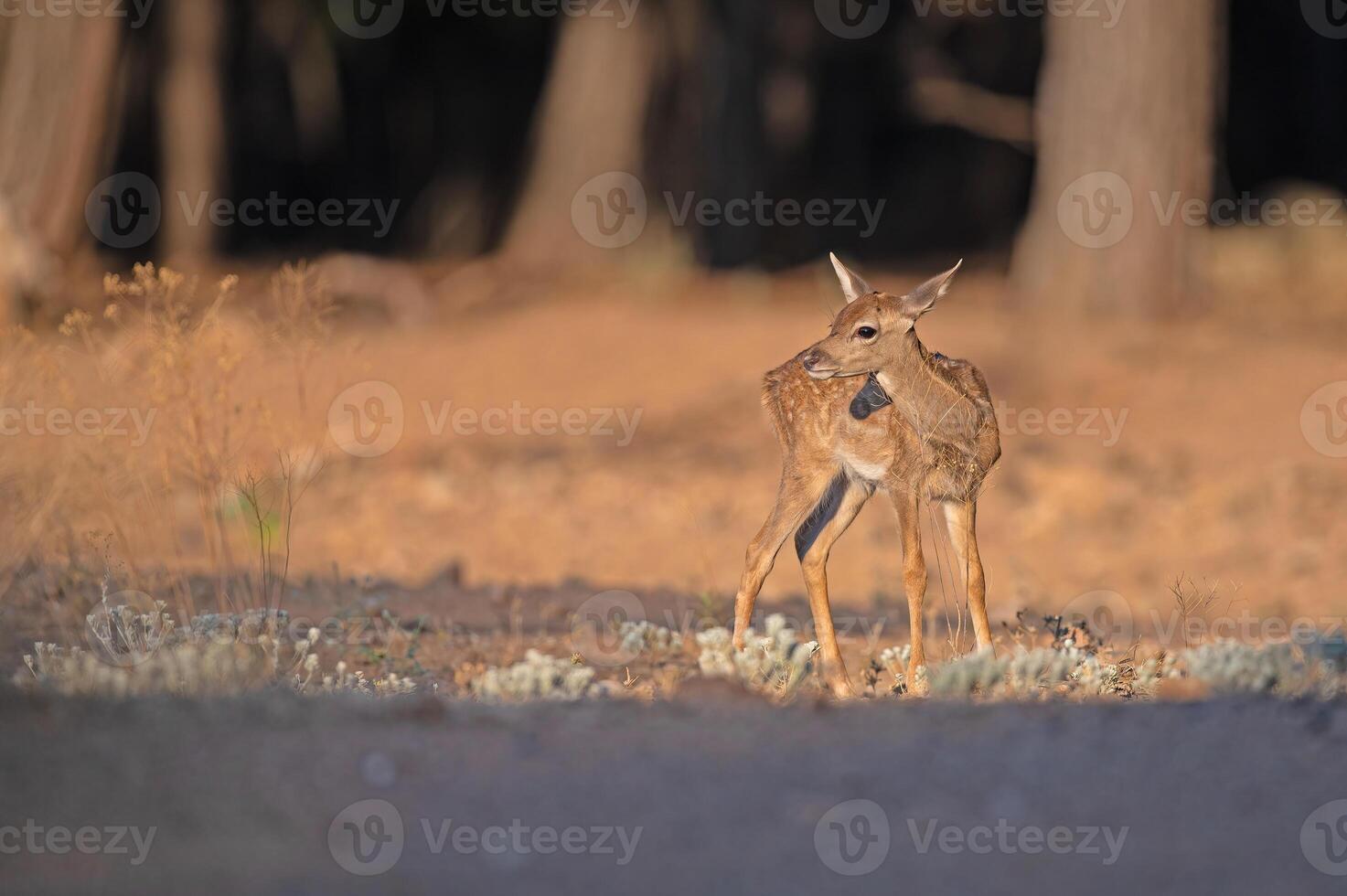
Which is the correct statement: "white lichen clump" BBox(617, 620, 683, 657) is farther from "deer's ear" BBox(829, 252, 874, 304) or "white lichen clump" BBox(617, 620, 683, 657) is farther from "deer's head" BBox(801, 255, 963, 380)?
"deer's ear" BBox(829, 252, 874, 304)

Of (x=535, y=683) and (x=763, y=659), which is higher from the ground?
(x=763, y=659)

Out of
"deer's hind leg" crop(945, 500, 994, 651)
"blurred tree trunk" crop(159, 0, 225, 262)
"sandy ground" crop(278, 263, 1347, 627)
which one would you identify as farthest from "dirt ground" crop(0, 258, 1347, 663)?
"blurred tree trunk" crop(159, 0, 225, 262)

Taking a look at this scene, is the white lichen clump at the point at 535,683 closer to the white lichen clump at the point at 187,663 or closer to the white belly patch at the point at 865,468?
the white lichen clump at the point at 187,663

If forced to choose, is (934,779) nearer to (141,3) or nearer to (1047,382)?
(1047,382)

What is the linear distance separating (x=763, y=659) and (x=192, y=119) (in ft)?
70.0

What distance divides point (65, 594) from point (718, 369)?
8.15m

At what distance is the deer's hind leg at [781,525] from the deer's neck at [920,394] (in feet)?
1.53

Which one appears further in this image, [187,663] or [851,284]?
[851,284]

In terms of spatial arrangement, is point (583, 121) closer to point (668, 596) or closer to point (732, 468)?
point (732, 468)

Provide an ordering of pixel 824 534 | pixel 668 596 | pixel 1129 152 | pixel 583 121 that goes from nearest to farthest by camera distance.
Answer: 1. pixel 824 534
2. pixel 668 596
3. pixel 1129 152
4. pixel 583 121

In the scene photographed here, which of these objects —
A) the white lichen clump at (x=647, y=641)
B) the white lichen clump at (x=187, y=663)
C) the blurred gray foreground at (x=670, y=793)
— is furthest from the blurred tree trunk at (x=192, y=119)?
the blurred gray foreground at (x=670, y=793)

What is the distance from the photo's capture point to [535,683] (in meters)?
6.57

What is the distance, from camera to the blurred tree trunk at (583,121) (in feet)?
73.1

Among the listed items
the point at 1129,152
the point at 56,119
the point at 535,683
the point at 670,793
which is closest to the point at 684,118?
the point at 56,119
